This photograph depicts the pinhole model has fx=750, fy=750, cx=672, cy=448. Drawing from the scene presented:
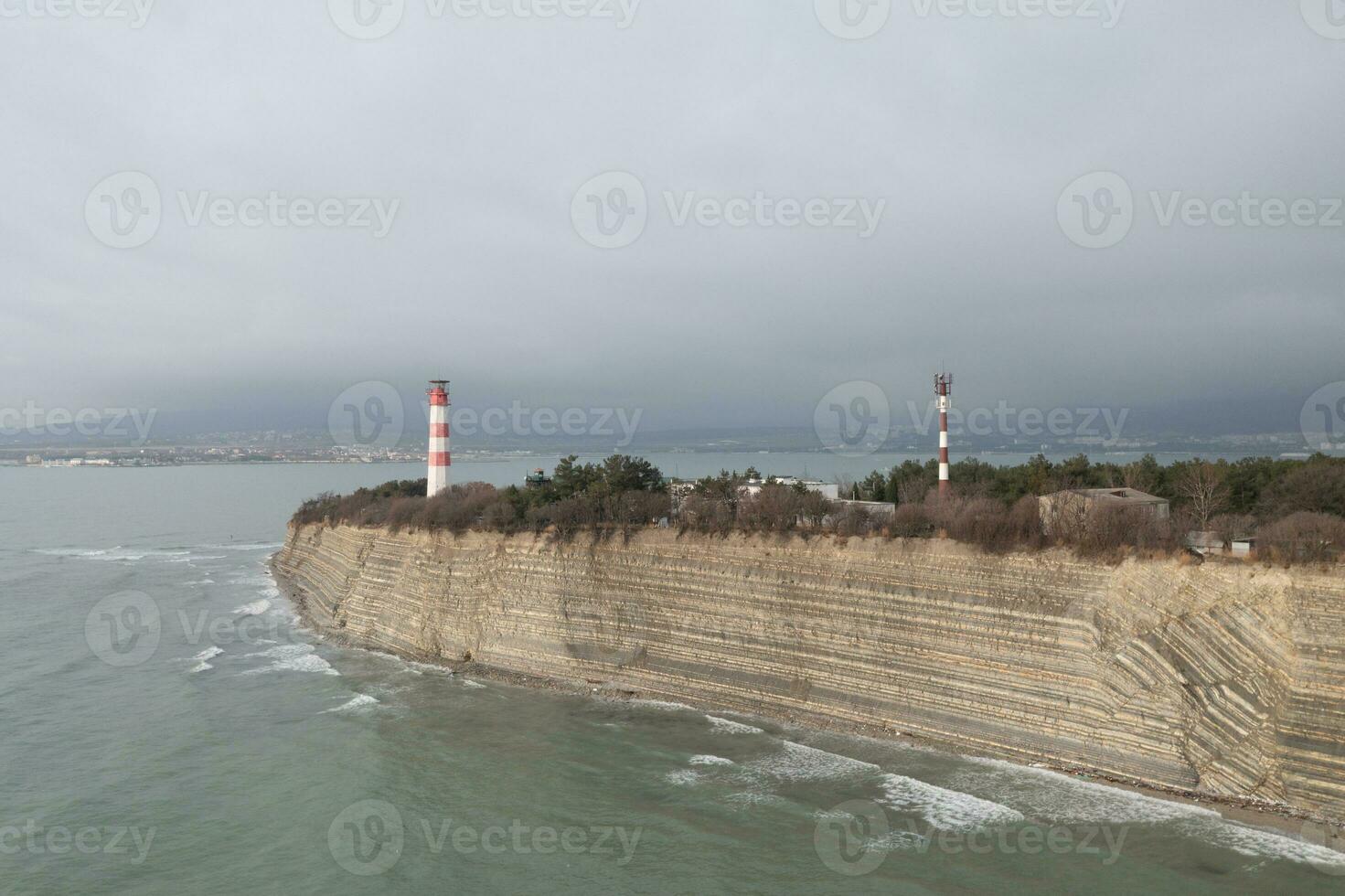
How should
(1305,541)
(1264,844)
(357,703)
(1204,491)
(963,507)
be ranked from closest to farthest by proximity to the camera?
(1264,844)
(1305,541)
(963,507)
(357,703)
(1204,491)

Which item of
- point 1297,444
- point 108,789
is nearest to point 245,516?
point 108,789

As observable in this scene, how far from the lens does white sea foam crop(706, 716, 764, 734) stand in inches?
711

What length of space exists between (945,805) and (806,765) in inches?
118

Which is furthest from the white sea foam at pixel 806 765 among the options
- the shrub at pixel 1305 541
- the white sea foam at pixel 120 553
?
the white sea foam at pixel 120 553

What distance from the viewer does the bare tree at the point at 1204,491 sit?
71.4ft

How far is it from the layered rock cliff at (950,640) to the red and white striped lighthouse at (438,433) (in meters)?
7.50

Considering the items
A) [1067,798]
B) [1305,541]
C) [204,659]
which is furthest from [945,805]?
[204,659]

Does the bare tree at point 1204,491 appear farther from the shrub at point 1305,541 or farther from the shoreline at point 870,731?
the shoreline at point 870,731

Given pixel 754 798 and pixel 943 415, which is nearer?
pixel 754 798

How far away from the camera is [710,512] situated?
71.7 ft

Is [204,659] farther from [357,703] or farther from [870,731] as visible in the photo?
[870,731]

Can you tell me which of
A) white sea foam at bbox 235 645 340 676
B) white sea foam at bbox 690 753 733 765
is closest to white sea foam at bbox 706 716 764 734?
white sea foam at bbox 690 753 733 765

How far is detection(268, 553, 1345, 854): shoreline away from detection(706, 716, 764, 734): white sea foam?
0.59 meters

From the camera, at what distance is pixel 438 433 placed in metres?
33.8
